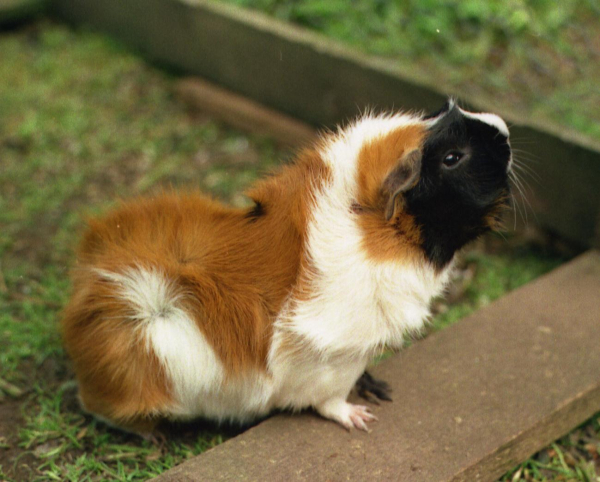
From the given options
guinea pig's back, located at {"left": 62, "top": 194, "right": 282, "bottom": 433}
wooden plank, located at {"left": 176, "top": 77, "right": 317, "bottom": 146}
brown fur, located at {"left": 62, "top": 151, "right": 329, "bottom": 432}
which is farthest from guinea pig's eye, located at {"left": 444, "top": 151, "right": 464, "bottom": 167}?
wooden plank, located at {"left": 176, "top": 77, "right": 317, "bottom": 146}

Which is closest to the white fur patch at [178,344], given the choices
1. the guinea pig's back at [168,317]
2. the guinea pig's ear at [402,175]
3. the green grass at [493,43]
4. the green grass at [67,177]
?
the guinea pig's back at [168,317]

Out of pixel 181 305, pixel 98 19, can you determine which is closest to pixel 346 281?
pixel 181 305

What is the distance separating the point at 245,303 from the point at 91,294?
1.46 feet

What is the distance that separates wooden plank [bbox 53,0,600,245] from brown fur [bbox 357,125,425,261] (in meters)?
0.77

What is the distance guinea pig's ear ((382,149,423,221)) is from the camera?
5.36ft

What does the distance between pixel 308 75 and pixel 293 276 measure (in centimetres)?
208

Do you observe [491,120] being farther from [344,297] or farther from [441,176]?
[344,297]

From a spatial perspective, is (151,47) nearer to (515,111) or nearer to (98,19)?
(98,19)

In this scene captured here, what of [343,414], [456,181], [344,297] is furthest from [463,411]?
[456,181]

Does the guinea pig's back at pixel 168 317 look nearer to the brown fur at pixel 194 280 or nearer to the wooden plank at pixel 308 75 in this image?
the brown fur at pixel 194 280

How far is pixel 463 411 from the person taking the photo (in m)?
2.01

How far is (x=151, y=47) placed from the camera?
4.51 metres

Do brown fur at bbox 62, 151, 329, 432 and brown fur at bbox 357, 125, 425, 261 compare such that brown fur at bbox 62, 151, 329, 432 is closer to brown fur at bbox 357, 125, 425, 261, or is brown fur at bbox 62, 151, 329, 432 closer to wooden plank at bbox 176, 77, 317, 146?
brown fur at bbox 357, 125, 425, 261

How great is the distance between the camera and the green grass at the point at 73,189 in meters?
2.05
